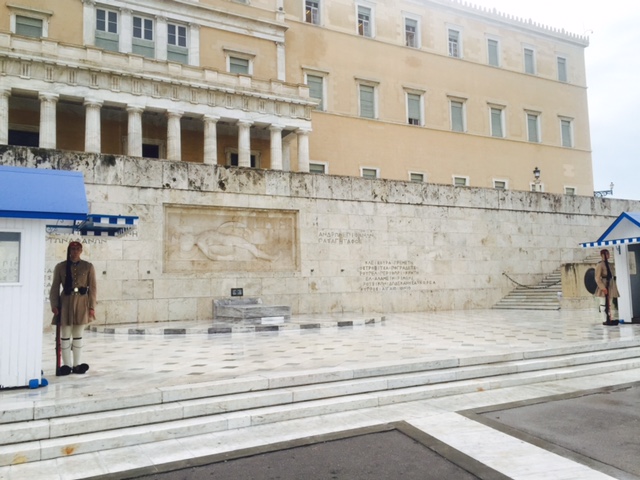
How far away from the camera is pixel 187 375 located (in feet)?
23.7

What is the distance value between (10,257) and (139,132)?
64.4ft

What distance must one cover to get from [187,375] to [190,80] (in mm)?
21377

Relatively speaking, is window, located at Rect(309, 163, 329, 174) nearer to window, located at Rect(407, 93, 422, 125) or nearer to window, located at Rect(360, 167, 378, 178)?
window, located at Rect(360, 167, 378, 178)

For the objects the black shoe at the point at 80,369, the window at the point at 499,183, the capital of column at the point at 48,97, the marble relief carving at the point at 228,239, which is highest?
the capital of column at the point at 48,97

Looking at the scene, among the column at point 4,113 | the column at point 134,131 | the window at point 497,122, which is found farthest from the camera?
the window at point 497,122

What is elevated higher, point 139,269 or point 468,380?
point 139,269

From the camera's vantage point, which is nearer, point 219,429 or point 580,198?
point 219,429

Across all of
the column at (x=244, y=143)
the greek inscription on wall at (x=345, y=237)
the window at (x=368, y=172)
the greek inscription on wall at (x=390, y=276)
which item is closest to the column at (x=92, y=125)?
the column at (x=244, y=143)

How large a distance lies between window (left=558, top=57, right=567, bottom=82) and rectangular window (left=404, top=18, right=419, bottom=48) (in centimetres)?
1420

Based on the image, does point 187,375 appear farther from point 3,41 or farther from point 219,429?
point 3,41

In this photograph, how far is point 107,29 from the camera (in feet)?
89.3

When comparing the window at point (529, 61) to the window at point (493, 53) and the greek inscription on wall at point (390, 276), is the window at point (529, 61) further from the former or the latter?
the greek inscription on wall at point (390, 276)

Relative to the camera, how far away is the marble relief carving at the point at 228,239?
15.5 m

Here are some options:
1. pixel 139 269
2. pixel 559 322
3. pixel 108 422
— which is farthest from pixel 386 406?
pixel 139 269
